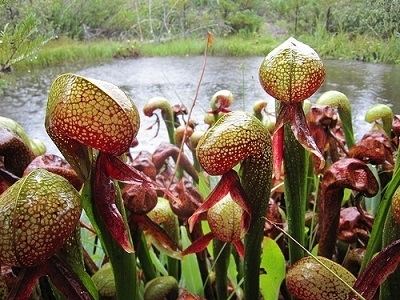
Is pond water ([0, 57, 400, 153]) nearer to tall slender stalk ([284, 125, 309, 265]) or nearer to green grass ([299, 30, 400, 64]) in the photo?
green grass ([299, 30, 400, 64])

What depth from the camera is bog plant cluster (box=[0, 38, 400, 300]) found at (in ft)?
0.99

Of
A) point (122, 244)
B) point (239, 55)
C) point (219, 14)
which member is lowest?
point (239, 55)

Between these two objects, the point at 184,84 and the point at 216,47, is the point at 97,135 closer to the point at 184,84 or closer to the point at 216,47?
the point at 184,84

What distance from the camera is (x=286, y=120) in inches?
16.1

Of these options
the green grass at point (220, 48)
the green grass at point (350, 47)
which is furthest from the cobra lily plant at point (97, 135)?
the green grass at point (350, 47)

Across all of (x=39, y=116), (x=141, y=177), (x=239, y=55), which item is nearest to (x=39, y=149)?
(x=141, y=177)

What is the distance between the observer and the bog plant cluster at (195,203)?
303mm

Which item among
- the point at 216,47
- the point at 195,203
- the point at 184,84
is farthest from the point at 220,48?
the point at 195,203

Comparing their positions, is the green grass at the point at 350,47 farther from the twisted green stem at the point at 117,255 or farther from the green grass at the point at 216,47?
the twisted green stem at the point at 117,255

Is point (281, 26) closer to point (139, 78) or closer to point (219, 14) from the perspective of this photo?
point (219, 14)

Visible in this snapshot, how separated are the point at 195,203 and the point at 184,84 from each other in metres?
1.01

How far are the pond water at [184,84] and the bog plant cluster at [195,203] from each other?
604 millimetres

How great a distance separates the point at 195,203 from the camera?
491 mm

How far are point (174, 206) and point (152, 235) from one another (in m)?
0.06
